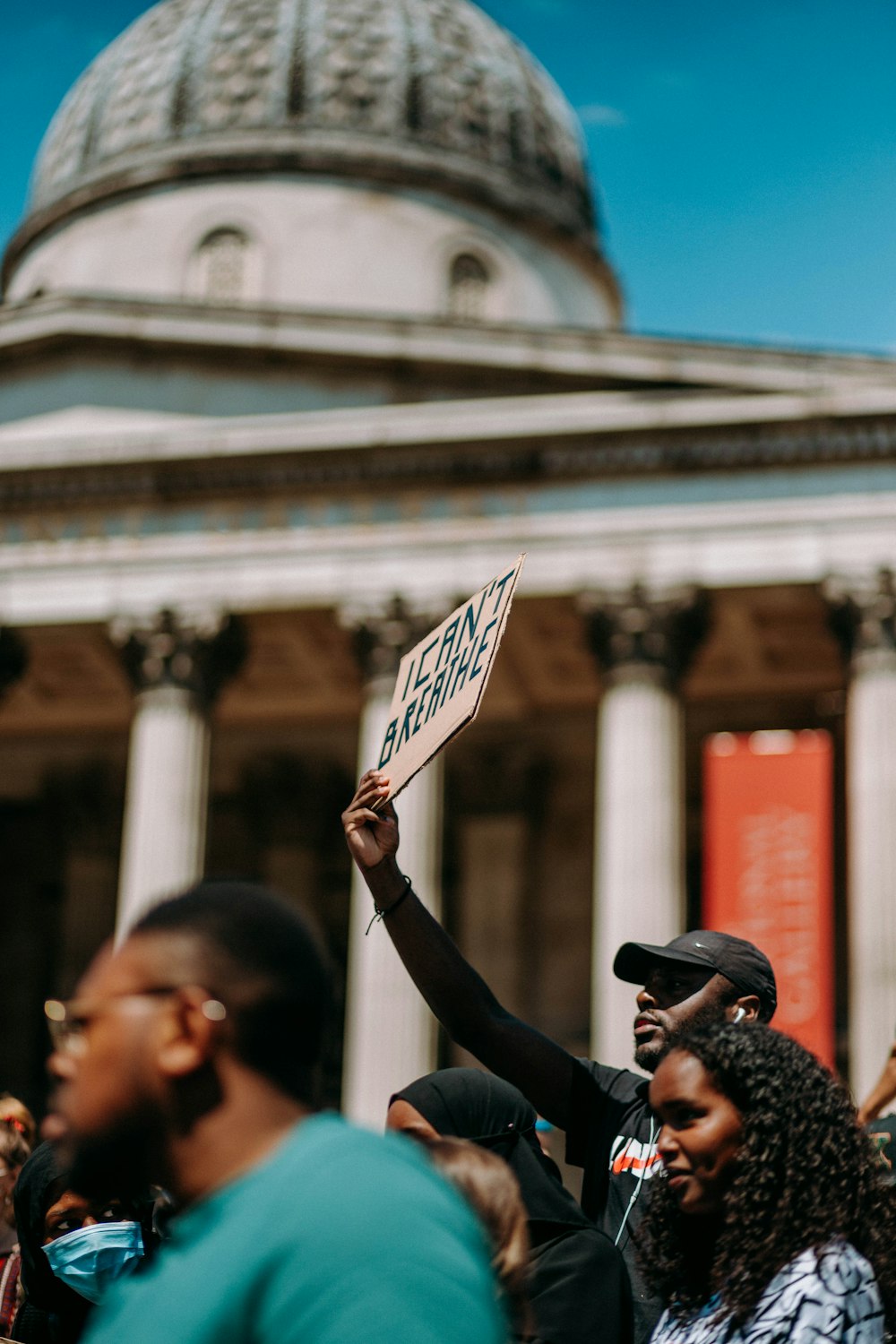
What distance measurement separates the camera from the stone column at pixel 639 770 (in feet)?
75.7

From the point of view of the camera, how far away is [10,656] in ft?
86.6

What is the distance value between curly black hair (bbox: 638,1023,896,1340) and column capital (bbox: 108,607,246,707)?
20956mm

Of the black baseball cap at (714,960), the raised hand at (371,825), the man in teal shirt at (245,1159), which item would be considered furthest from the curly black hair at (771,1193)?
the man in teal shirt at (245,1159)

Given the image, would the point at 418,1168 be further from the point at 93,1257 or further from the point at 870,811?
the point at 870,811

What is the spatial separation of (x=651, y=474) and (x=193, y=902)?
2196 centimetres

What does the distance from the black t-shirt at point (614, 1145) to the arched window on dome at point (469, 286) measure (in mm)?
30669

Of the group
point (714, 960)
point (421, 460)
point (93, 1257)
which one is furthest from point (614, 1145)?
point (421, 460)

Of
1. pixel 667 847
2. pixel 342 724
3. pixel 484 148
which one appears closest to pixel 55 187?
pixel 484 148

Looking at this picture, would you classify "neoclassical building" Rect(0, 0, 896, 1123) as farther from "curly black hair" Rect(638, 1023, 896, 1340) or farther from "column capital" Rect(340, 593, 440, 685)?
"curly black hair" Rect(638, 1023, 896, 1340)

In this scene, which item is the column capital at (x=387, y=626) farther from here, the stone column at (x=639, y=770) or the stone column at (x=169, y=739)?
the stone column at (x=639, y=770)

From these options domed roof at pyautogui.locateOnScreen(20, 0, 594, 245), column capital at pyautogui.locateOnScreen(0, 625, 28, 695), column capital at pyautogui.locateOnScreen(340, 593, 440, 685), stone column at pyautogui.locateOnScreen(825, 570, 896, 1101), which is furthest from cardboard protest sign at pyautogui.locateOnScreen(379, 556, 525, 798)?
domed roof at pyautogui.locateOnScreen(20, 0, 594, 245)

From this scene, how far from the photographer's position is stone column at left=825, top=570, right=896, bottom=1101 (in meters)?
21.9

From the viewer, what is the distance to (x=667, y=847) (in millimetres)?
23328

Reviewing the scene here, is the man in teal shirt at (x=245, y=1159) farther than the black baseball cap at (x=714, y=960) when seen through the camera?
No
